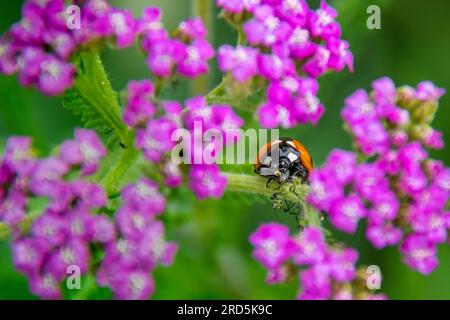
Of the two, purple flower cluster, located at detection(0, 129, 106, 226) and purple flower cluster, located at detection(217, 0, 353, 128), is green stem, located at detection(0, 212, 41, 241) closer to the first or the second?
purple flower cluster, located at detection(0, 129, 106, 226)

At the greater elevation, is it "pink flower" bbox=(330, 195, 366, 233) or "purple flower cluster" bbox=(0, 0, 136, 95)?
"purple flower cluster" bbox=(0, 0, 136, 95)

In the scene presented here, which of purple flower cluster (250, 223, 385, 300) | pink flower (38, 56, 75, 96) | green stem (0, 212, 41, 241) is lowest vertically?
purple flower cluster (250, 223, 385, 300)

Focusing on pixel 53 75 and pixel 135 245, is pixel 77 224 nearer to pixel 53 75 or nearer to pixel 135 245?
pixel 135 245

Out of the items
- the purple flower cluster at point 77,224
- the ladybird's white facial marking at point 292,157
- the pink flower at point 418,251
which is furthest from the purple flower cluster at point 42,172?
the pink flower at point 418,251

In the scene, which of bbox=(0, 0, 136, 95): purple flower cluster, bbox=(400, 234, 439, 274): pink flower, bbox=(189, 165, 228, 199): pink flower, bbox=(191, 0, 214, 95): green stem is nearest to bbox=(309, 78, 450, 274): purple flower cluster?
bbox=(400, 234, 439, 274): pink flower

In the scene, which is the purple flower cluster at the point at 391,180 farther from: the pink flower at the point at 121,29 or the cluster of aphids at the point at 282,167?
the pink flower at the point at 121,29

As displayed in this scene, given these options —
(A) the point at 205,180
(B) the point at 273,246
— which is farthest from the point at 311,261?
(A) the point at 205,180

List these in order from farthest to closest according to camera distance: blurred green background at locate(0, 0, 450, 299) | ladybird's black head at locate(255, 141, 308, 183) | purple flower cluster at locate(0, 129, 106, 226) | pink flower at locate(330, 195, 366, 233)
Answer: blurred green background at locate(0, 0, 450, 299), ladybird's black head at locate(255, 141, 308, 183), pink flower at locate(330, 195, 366, 233), purple flower cluster at locate(0, 129, 106, 226)
